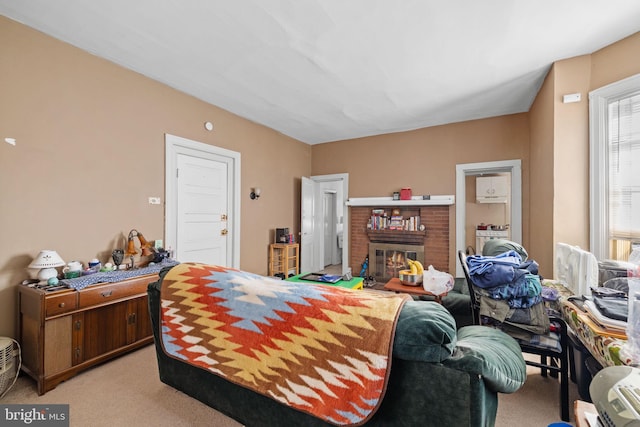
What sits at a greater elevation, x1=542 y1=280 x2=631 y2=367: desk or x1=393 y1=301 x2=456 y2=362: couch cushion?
x1=393 y1=301 x2=456 y2=362: couch cushion

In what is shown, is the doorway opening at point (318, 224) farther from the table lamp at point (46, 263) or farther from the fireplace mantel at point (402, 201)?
the table lamp at point (46, 263)

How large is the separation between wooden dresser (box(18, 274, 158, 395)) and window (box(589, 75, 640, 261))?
4.26 meters

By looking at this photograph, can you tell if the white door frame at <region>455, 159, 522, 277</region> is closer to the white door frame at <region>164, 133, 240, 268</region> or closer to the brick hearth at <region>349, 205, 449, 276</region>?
the brick hearth at <region>349, 205, 449, 276</region>

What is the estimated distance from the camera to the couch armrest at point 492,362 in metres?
0.92

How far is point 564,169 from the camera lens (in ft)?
8.63

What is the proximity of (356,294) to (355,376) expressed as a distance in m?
Answer: 0.31

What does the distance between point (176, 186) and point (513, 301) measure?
3.53 metres

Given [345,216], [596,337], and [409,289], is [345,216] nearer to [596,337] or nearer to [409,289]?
[409,289]

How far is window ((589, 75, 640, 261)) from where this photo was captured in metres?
2.24

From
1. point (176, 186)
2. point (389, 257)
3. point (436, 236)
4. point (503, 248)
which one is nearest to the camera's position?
point (503, 248)

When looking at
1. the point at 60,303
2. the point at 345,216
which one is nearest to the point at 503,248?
the point at 345,216

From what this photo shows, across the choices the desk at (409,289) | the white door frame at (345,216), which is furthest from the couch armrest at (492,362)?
the white door frame at (345,216)

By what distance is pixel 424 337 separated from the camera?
0.96 m

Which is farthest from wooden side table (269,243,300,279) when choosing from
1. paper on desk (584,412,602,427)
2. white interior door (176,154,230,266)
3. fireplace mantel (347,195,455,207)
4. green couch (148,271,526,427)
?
paper on desk (584,412,602,427)
